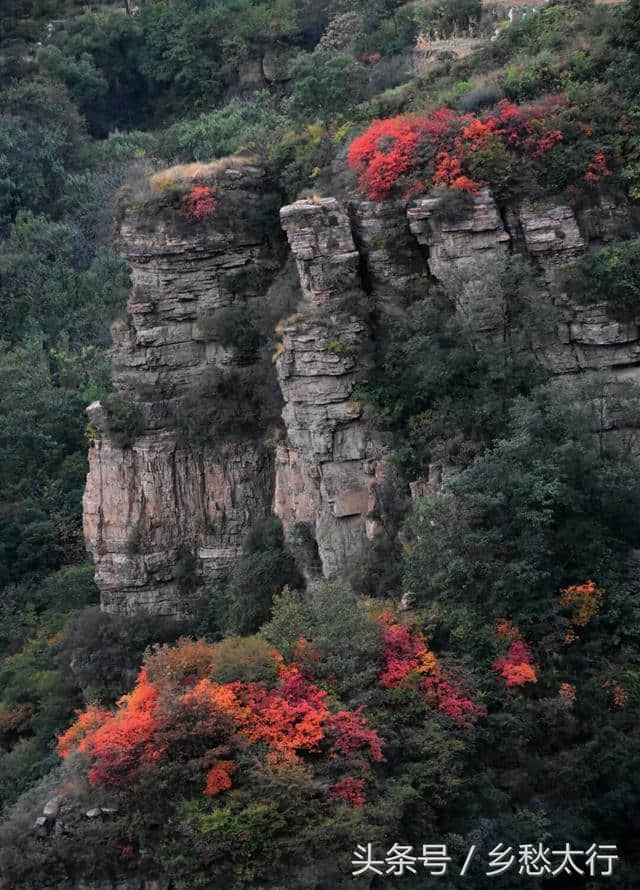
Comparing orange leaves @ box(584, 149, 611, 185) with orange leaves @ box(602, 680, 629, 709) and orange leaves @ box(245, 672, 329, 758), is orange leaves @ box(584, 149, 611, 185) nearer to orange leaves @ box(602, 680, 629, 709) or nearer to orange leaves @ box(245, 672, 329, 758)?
orange leaves @ box(602, 680, 629, 709)

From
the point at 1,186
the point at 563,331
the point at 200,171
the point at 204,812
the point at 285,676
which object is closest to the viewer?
the point at 204,812

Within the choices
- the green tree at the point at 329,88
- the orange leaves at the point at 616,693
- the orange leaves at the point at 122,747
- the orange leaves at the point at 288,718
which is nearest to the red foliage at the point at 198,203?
the green tree at the point at 329,88

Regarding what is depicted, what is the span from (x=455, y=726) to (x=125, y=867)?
5.97 m

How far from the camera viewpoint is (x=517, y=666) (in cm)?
2450

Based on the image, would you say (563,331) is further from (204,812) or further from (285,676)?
(204,812)

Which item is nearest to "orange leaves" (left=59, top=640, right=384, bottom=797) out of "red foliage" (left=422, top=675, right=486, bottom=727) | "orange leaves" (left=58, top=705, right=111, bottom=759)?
"orange leaves" (left=58, top=705, right=111, bottom=759)

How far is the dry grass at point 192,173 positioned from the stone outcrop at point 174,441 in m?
0.16

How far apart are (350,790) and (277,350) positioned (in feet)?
38.4

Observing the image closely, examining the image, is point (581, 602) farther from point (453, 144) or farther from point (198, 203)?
point (198, 203)

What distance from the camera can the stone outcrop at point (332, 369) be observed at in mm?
28875

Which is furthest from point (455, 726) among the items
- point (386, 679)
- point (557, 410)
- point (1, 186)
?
point (1, 186)

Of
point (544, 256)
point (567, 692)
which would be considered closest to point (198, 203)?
point (544, 256)

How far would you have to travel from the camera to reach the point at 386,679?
23.7 meters

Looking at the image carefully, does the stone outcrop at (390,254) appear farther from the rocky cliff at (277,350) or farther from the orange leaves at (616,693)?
the orange leaves at (616,693)
